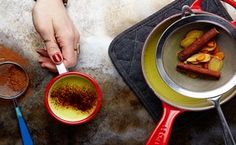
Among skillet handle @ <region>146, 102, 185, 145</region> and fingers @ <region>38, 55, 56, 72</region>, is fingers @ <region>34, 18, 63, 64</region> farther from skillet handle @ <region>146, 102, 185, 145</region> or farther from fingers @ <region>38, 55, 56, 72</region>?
skillet handle @ <region>146, 102, 185, 145</region>

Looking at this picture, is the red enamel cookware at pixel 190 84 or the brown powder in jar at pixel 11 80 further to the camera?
the brown powder in jar at pixel 11 80

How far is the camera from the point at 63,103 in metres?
1.60

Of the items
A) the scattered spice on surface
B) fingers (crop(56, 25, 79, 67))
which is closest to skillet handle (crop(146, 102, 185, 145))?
the scattered spice on surface

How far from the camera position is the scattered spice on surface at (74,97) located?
160cm

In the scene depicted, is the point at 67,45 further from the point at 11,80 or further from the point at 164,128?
the point at 164,128

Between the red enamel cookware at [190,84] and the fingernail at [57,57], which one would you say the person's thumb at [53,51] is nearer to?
the fingernail at [57,57]

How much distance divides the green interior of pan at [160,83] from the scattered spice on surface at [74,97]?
206 mm

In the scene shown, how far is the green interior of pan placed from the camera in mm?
1527

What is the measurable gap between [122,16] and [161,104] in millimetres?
353

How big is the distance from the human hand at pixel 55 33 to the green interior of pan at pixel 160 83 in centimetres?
25

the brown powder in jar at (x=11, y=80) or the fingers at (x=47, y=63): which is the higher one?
the fingers at (x=47, y=63)

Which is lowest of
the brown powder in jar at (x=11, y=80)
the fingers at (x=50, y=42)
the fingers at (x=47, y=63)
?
the brown powder in jar at (x=11, y=80)

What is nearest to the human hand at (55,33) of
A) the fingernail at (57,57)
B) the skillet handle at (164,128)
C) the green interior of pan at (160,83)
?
the fingernail at (57,57)

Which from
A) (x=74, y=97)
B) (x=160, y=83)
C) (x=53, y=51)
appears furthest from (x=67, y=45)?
(x=160, y=83)
